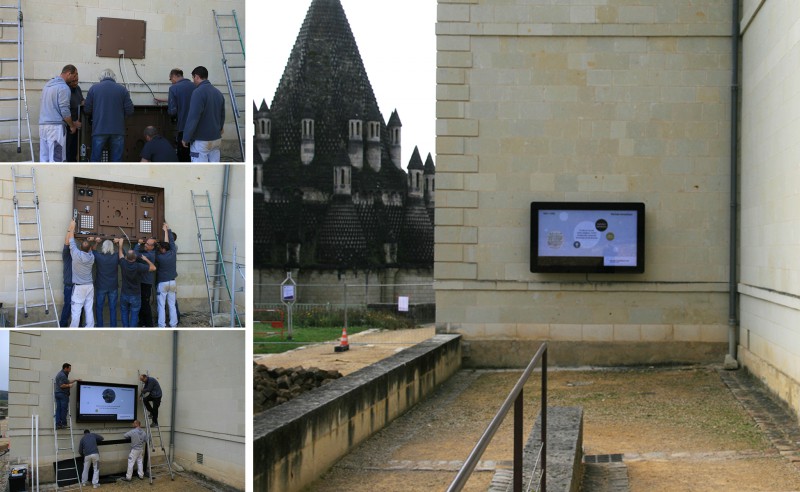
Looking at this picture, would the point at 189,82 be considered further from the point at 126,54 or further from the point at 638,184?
the point at 638,184

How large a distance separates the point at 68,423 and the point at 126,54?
6.40ft

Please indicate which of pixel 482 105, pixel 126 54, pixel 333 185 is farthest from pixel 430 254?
pixel 126 54

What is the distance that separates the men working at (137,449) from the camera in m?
3.39

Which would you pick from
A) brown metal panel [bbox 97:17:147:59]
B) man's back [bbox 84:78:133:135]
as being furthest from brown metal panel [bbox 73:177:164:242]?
brown metal panel [bbox 97:17:147:59]

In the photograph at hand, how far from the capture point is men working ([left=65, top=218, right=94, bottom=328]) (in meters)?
3.27

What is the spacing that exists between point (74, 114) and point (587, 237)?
10646 millimetres

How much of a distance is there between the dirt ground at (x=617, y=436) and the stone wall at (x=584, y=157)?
899 mm

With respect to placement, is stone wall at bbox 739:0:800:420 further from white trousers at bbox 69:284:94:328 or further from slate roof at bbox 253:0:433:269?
slate roof at bbox 253:0:433:269

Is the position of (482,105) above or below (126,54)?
above

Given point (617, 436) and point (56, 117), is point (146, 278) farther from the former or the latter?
point (617, 436)

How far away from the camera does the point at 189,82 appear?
426 cm

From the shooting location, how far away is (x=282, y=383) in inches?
499

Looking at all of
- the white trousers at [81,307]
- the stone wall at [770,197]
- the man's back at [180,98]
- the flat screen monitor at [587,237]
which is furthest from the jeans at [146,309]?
the flat screen monitor at [587,237]

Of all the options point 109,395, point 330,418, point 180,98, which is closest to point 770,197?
point 330,418
